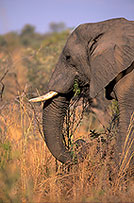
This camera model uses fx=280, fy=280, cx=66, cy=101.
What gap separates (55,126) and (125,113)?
0.82 m

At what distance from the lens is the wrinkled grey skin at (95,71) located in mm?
2844

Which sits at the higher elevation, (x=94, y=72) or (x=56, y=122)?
(x=94, y=72)

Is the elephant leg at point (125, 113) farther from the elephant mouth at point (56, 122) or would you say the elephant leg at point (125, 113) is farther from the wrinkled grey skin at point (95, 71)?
the elephant mouth at point (56, 122)

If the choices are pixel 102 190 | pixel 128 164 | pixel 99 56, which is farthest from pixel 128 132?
pixel 99 56

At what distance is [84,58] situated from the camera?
Result: 3119 mm

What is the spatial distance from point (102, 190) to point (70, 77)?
4.15 ft

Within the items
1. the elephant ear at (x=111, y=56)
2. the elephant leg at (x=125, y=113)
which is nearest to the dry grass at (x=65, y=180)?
Answer: the elephant leg at (x=125, y=113)

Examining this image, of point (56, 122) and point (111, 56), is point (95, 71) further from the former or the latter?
point (56, 122)

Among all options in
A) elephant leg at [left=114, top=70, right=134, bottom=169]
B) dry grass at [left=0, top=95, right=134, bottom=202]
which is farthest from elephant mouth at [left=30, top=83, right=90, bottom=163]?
elephant leg at [left=114, top=70, right=134, bottom=169]

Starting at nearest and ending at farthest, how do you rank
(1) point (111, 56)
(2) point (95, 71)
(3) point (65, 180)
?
(1) point (111, 56)
(2) point (95, 71)
(3) point (65, 180)

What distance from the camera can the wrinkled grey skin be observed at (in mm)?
2844

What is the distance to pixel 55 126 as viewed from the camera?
321 cm

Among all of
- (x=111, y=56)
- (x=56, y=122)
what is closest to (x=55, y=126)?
(x=56, y=122)

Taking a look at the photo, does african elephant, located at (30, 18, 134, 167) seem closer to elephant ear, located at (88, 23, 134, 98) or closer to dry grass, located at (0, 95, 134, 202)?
elephant ear, located at (88, 23, 134, 98)
